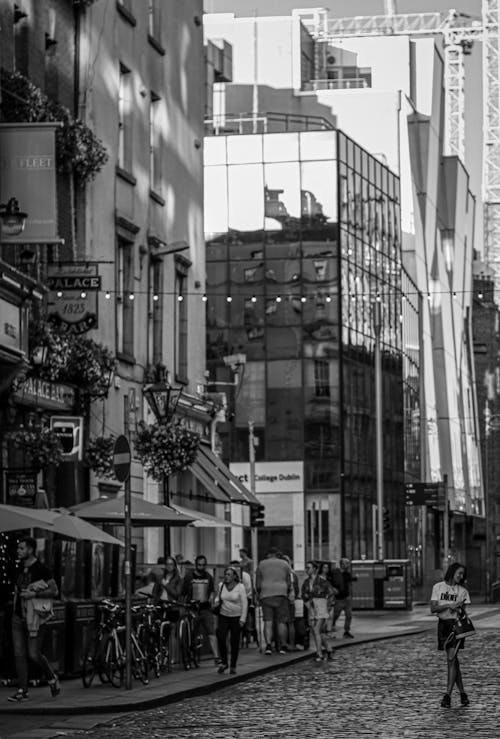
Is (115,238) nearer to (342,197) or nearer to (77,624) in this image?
(77,624)

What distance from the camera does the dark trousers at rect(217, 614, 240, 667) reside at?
1037 inches

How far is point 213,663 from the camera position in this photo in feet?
95.5

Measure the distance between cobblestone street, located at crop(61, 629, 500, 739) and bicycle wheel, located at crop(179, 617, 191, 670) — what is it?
55.1 inches

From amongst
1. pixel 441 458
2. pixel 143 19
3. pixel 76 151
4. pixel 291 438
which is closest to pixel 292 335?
pixel 291 438

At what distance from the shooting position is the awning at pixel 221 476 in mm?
40656

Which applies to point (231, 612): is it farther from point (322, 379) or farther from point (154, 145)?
point (322, 379)

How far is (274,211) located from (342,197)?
9.78 ft

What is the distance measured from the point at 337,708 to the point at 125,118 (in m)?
19.4

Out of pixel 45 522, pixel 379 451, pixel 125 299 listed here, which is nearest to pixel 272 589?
pixel 125 299

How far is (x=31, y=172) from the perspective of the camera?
27.3 m

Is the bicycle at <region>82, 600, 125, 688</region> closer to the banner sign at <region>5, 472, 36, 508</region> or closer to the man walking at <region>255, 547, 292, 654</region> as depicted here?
the banner sign at <region>5, 472, 36, 508</region>

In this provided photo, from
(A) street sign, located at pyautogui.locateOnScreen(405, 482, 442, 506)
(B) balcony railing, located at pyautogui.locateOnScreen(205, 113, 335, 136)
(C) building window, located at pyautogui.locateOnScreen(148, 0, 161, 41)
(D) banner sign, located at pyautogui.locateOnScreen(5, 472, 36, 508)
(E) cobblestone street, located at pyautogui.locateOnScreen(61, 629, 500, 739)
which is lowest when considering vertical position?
(E) cobblestone street, located at pyautogui.locateOnScreen(61, 629, 500, 739)

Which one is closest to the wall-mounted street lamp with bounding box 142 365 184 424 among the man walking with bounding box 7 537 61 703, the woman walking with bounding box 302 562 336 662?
the woman walking with bounding box 302 562 336 662

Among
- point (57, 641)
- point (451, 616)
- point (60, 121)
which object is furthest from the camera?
point (60, 121)
